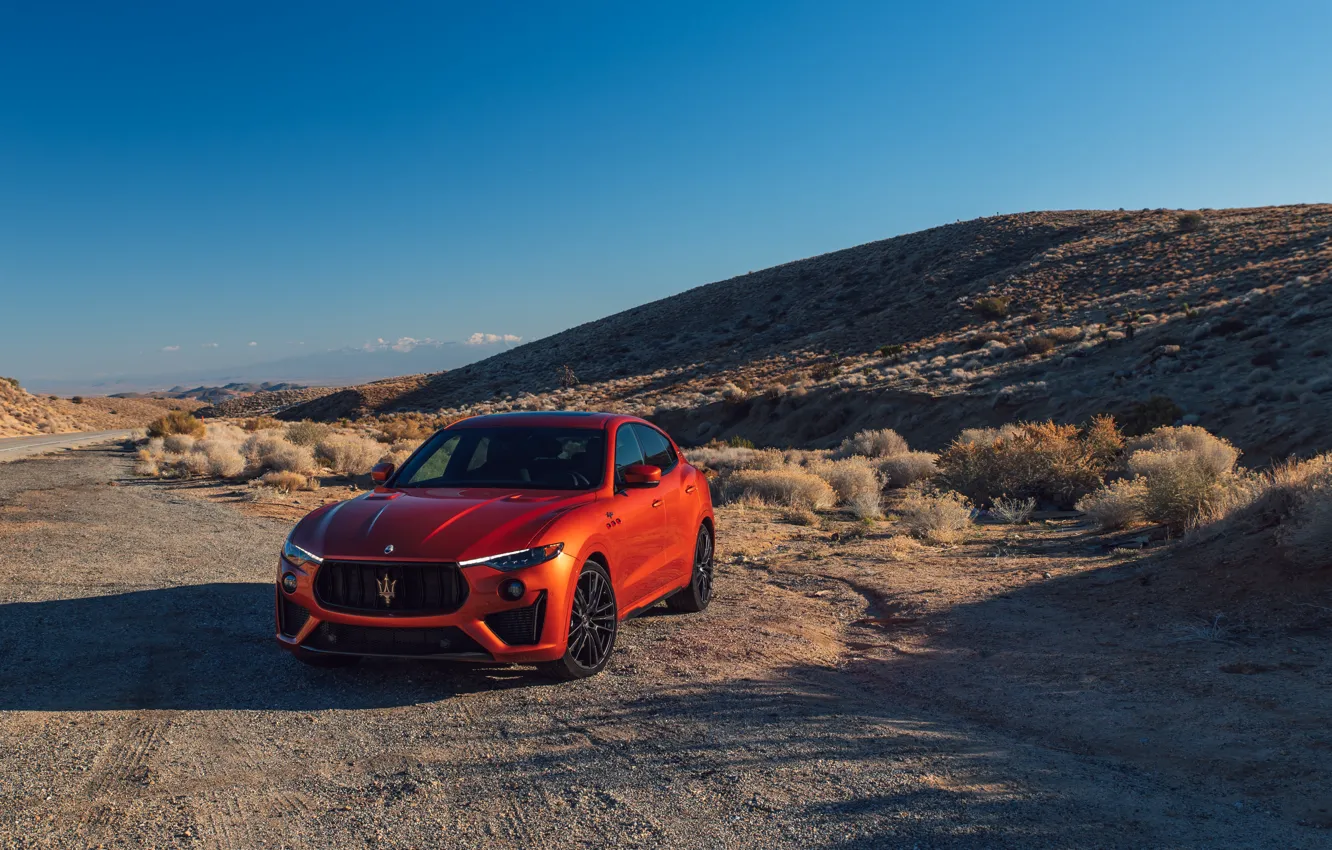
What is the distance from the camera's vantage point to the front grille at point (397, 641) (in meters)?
5.56

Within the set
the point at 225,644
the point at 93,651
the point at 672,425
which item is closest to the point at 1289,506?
the point at 225,644

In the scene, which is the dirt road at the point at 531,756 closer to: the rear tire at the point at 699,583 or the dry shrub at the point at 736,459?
the rear tire at the point at 699,583

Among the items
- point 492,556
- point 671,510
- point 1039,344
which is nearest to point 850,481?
point 671,510

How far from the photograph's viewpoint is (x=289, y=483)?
19.1 meters

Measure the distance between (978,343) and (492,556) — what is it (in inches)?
1483

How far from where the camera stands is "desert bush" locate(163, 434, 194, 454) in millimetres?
25972

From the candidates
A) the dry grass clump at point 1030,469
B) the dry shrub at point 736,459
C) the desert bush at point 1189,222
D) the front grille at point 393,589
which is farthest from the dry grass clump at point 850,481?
the desert bush at point 1189,222

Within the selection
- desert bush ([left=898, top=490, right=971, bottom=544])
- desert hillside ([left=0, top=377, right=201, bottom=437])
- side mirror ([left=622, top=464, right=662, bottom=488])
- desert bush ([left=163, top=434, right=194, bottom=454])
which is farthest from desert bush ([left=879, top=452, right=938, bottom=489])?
desert hillside ([left=0, top=377, right=201, bottom=437])

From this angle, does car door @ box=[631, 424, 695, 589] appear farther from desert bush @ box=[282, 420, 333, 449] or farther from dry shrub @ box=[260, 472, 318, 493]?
desert bush @ box=[282, 420, 333, 449]

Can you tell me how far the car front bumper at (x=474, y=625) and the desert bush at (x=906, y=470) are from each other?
14.2m

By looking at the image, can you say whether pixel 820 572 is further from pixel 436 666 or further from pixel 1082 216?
pixel 1082 216

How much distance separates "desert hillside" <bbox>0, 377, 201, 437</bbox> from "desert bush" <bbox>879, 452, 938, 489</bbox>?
Answer: 4321 centimetres

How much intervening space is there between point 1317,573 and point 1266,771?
3.54m

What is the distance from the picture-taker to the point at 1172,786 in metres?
4.57
